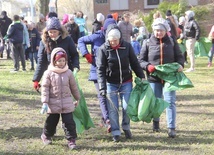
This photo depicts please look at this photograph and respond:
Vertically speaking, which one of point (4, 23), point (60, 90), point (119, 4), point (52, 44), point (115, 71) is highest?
point (119, 4)

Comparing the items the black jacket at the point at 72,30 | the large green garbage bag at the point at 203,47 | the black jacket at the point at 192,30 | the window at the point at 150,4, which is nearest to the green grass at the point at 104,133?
the black jacket at the point at 192,30

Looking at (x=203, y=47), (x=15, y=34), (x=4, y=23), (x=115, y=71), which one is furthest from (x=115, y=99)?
(x=4, y=23)

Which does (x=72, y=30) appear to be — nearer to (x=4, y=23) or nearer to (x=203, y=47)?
(x=4, y=23)

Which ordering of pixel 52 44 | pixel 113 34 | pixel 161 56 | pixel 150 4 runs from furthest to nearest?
pixel 150 4 < pixel 161 56 < pixel 52 44 < pixel 113 34

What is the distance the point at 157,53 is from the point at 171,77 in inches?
15.6

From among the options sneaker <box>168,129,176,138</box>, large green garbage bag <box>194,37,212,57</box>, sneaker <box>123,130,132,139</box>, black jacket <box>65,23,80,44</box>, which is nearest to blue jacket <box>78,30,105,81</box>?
sneaker <box>123,130,132,139</box>

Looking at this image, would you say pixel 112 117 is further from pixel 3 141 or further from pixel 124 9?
pixel 124 9

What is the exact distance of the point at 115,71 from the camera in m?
5.96

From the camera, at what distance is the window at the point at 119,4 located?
40.4 metres

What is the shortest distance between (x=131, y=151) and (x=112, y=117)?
66cm

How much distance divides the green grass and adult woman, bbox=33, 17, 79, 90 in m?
0.91

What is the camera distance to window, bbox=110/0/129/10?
40.4m

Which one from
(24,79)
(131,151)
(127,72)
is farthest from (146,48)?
(24,79)

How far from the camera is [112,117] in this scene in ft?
20.1
